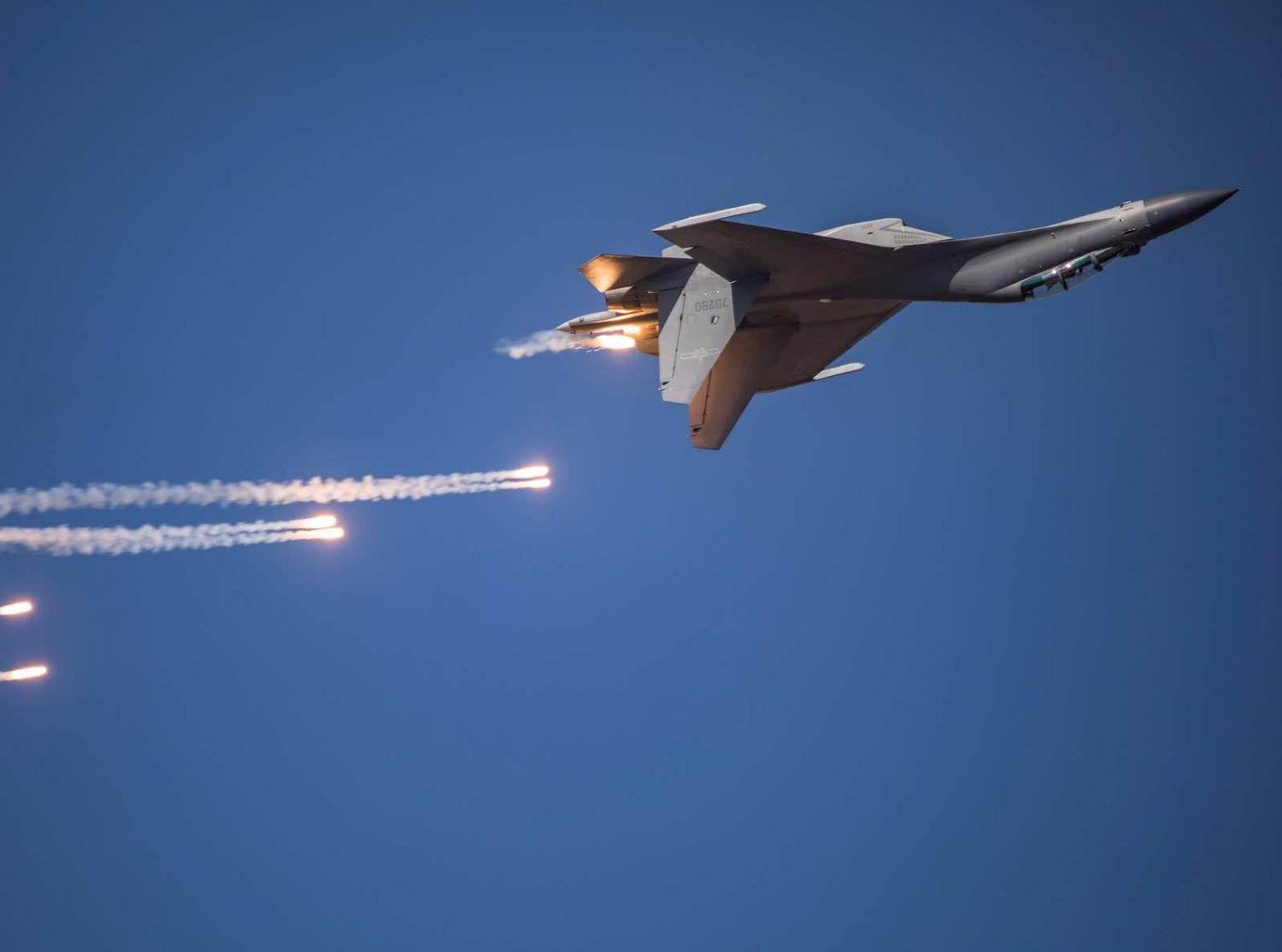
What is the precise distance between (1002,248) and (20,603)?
25094 mm

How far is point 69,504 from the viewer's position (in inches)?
1233

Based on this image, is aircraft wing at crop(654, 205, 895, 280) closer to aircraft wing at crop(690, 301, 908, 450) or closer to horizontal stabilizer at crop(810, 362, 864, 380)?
aircraft wing at crop(690, 301, 908, 450)

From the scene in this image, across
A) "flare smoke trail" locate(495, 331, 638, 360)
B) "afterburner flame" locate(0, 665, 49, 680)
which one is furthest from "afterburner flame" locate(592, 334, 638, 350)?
"afterburner flame" locate(0, 665, 49, 680)

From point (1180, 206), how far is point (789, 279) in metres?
7.31

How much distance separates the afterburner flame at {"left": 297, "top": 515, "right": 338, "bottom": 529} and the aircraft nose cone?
2042 centimetres

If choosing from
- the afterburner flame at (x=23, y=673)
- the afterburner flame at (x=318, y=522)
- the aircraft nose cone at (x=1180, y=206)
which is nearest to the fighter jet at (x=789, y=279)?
the aircraft nose cone at (x=1180, y=206)

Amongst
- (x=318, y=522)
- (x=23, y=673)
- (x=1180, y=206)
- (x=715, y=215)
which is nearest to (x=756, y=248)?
(x=715, y=215)

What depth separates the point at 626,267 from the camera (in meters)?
25.0

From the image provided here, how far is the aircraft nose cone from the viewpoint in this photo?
22.2 meters

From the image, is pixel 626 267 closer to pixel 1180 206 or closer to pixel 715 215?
pixel 715 215

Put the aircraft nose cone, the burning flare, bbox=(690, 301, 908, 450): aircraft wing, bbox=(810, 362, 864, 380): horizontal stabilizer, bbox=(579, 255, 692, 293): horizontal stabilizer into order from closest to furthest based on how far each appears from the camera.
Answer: the aircraft nose cone → bbox=(579, 255, 692, 293): horizontal stabilizer → bbox=(690, 301, 908, 450): aircraft wing → the burning flare → bbox=(810, 362, 864, 380): horizontal stabilizer

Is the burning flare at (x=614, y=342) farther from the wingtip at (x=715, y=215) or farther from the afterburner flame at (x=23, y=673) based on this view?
the afterburner flame at (x=23, y=673)

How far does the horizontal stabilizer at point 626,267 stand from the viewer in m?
24.8

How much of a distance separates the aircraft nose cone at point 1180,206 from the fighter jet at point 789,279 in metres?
0.02
